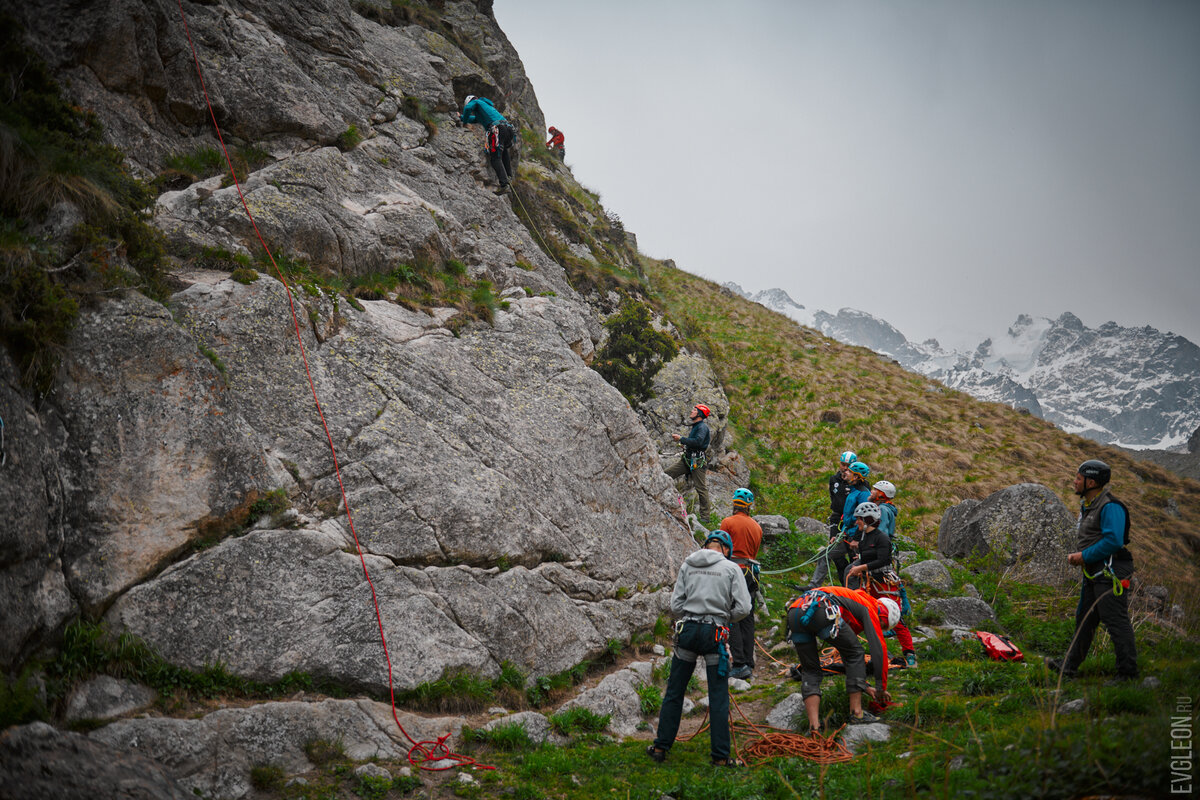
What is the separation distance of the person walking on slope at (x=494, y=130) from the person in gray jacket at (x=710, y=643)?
15.5 m

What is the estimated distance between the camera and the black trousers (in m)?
7.45

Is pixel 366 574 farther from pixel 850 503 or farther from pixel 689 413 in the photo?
pixel 689 413

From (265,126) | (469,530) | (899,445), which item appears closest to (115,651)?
(469,530)

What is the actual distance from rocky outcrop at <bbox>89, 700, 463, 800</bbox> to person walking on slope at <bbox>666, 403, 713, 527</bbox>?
984cm

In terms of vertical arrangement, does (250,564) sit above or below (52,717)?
above

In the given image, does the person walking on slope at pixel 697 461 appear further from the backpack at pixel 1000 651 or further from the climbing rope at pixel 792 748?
the climbing rope at pixel 792 748

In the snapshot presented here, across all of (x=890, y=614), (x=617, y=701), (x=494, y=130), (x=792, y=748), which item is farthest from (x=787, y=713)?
(x=494, y=130)

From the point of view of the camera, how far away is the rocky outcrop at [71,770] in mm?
4242

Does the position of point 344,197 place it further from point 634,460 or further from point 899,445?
point 899,445

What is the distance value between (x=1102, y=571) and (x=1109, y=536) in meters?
0.49

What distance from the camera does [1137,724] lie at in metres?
4.97

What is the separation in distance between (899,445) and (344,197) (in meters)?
24.9

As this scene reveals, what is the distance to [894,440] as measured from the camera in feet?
89.4

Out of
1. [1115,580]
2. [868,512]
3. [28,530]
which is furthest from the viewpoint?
[868,512]
